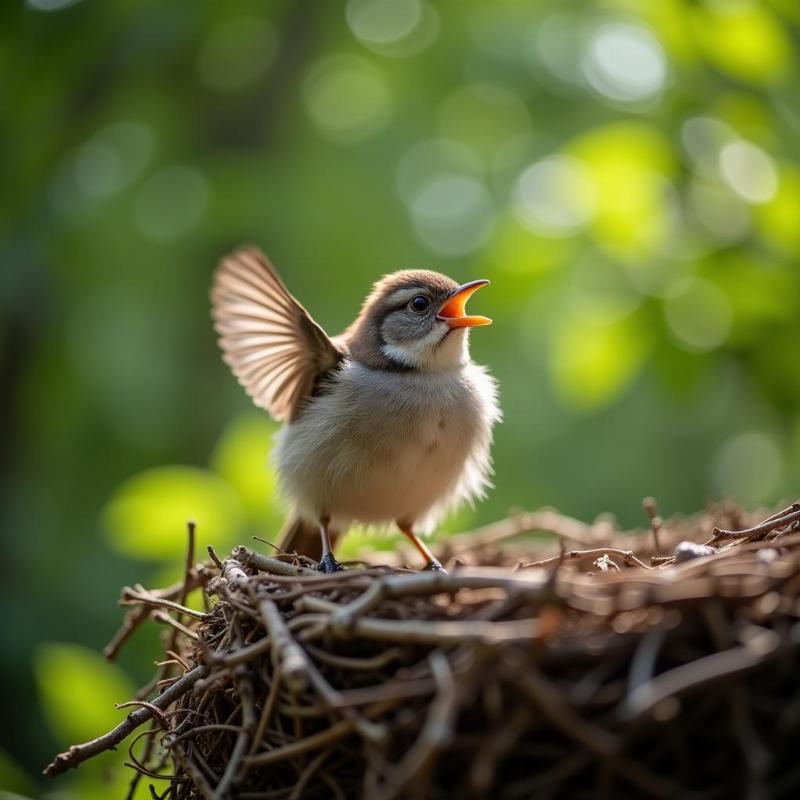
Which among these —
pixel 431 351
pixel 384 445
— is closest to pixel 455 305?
pixel 431 351

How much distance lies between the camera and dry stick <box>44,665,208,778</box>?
9.47 feet

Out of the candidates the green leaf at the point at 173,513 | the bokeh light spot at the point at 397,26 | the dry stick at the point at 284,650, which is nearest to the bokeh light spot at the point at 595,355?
the green leaf at the point at 173,513

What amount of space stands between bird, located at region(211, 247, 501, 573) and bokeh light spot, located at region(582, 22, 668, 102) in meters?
1.77

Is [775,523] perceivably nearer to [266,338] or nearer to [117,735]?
[117,735]

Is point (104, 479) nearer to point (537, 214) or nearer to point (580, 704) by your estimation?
point (537, 214)

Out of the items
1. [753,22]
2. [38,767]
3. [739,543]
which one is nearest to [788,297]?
[753,22]

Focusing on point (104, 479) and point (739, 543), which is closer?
point (739, 543)

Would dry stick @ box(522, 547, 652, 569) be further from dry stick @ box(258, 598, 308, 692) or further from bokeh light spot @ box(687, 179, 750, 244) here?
bokeh light spot @ box(687, 179, 750, 244)

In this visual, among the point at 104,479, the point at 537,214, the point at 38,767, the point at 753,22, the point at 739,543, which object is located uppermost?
the point at 753,22

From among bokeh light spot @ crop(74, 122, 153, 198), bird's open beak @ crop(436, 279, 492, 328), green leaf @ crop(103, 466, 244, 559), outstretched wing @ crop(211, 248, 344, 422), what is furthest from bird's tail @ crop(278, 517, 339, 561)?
bokeh light spot @ crop(74, 122, 153, 198)

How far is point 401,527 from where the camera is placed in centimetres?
453

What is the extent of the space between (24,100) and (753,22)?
13.4 feet

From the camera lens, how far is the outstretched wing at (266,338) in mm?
4105

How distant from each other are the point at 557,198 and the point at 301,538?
2094 millimetres
